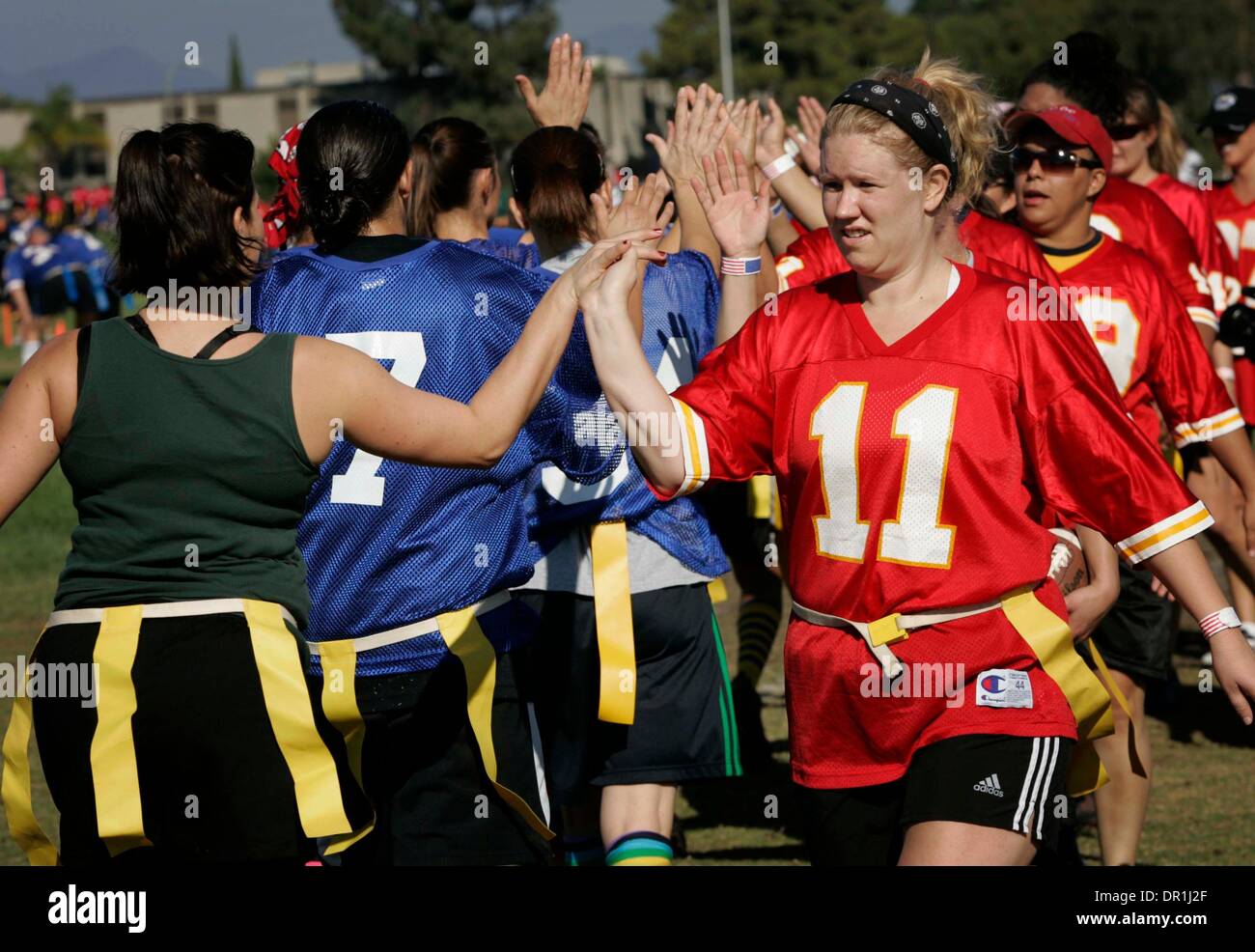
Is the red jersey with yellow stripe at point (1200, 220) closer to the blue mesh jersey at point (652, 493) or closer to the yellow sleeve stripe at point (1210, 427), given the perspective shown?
the yellow sleeve stripe at point (1210, 427)

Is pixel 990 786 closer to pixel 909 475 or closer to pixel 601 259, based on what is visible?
pixel 909 475

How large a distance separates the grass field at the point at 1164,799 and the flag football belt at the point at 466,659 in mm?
2032

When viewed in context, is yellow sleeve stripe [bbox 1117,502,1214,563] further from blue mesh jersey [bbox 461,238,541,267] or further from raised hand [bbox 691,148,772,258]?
blue mesh jersey [bbox 461,238,541,267]

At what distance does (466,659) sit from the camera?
4.41 m

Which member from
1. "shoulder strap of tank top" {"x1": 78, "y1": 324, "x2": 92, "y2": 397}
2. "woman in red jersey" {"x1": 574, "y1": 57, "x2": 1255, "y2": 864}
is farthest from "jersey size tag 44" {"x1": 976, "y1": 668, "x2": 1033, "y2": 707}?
"shoulder strap of tank top" {"x1": 78, "y1": 324, "x2": 92, "y2": 397}

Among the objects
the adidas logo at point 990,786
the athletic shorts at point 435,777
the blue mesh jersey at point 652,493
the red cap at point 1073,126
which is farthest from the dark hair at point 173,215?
the red cap at point 1073,126

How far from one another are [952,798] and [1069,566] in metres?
1.29

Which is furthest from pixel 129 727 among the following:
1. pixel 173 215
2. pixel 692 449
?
pixel 692 449

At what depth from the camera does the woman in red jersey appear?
3668 millimetres

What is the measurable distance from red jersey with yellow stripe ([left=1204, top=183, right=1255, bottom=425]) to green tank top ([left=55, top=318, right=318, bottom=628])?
6.95 meters

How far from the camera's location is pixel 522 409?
3.55 meters

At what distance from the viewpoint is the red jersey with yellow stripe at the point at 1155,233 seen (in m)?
6.75
